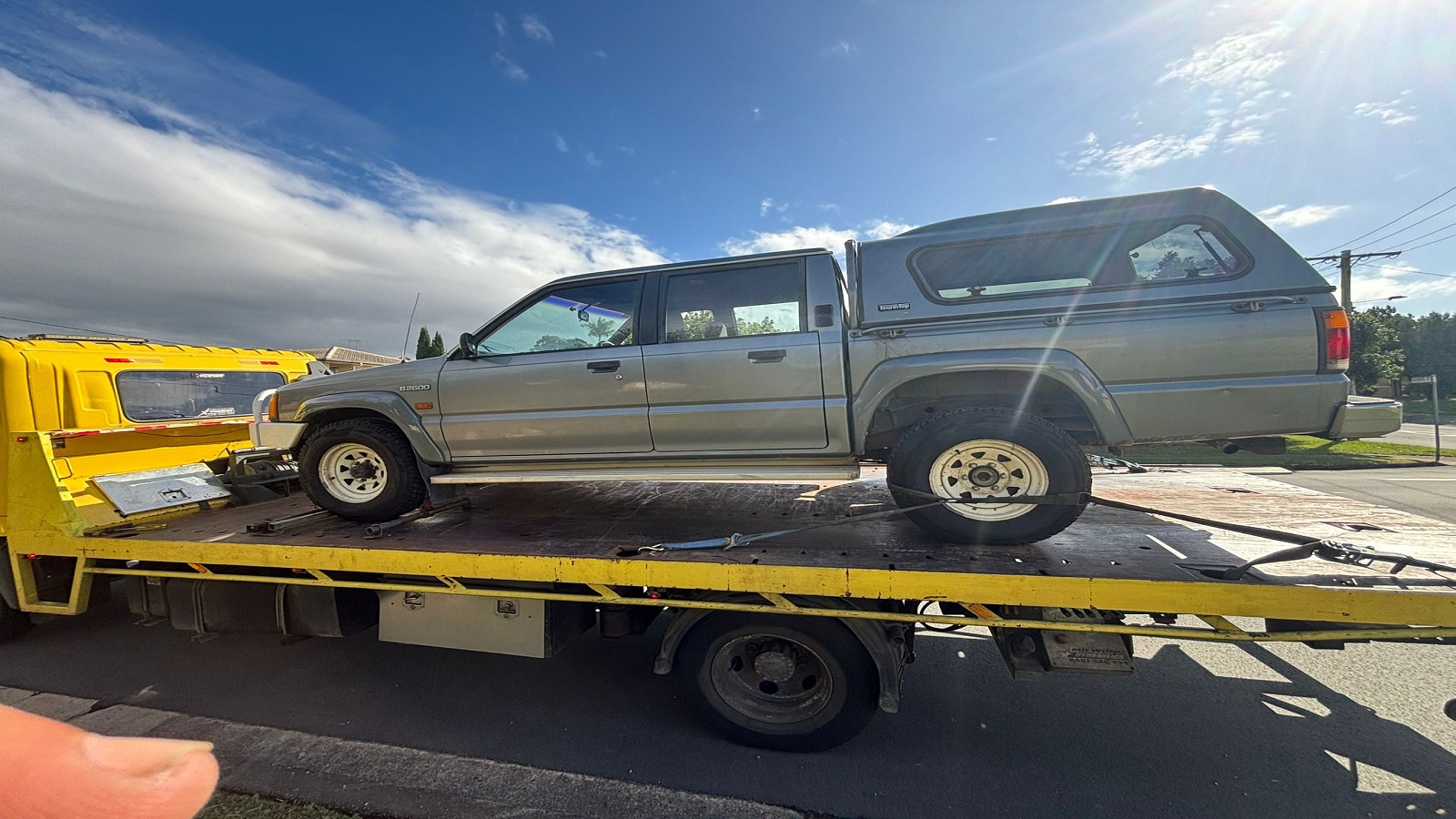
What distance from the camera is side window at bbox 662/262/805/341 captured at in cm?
326

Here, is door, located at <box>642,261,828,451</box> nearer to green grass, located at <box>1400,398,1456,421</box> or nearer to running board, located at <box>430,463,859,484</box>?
running board, located at <box>430,463,859,484</box>

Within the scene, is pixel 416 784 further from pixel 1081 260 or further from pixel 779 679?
pixel 1081 260

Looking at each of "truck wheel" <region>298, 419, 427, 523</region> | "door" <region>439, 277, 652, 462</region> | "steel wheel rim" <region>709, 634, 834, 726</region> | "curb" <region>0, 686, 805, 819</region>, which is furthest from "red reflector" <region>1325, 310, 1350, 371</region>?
"truck wheel" <region>298, 419, 427, 523</region>

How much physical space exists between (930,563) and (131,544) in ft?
14.7

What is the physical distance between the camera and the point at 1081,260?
284cm

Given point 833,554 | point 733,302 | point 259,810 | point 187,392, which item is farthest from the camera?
point 187,392

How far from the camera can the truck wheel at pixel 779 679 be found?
2.68 metres

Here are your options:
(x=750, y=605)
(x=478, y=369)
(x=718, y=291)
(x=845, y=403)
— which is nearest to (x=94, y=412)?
(x=478, y=369)

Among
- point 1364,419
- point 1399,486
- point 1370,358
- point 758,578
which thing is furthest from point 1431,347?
point 758,578

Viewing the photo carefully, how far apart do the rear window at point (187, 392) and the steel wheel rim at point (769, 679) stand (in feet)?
16.7

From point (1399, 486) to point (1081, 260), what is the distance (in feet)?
33.1

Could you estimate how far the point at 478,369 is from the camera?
3514 millimetres

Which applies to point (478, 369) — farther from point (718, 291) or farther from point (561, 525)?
point (718, 291)

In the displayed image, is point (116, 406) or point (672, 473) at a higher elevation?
point (116, 406)
